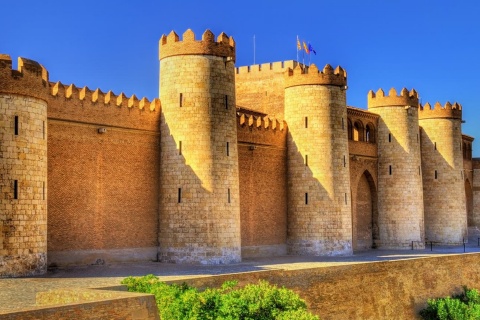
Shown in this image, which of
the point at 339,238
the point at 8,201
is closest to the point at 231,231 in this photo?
the point at 339,238

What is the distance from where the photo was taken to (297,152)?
31.9 meters

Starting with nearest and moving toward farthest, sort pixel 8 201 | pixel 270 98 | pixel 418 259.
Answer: pixel 8 201 → pixel 418 259 → pixel 270 98

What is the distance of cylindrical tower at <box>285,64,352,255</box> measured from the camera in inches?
1227

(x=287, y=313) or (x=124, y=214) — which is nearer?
(x=287, y=313)

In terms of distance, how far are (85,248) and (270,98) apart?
1463cm

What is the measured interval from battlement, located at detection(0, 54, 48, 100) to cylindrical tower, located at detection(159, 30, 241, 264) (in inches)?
237

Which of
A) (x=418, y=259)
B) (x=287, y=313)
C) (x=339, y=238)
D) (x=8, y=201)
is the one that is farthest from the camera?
(x=339, y=238)

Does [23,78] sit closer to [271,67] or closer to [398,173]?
[271,67]

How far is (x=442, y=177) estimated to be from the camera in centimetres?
4181

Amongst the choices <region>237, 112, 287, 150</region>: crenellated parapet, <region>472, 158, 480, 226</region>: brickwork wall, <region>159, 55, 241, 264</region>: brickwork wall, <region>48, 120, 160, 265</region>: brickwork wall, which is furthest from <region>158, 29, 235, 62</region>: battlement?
<region>472, 158, 480, 226</region>: brickwork wall

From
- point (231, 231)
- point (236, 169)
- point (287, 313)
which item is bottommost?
point (287, 313)

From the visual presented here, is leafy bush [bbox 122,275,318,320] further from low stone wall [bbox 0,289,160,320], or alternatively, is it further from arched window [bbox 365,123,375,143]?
arched window [bbox 365,123,375,143]

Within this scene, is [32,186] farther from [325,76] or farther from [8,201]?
[325,76]

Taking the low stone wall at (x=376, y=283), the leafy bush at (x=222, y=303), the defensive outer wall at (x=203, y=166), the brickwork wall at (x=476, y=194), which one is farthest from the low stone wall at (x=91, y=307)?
the brickwork wall at (x=476, y=194)
